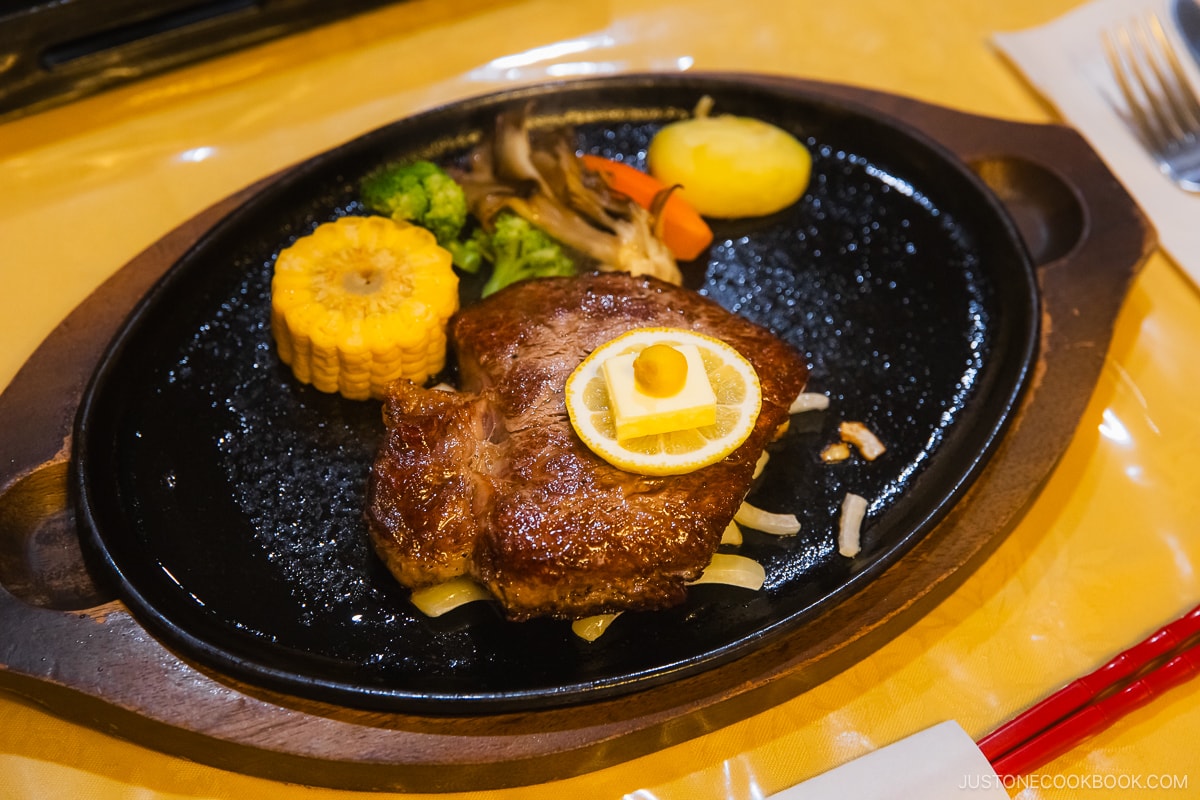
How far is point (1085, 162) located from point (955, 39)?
1540 mm

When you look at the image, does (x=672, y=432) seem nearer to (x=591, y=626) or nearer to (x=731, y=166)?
(x=591, y=626)

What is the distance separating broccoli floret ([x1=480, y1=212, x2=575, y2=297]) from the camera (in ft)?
11.9

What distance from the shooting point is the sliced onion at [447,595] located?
9.14ft

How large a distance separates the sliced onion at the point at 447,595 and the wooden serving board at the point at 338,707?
364mm

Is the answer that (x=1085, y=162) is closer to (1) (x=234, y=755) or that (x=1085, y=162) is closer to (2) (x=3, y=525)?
(1) (x=234, y=755)

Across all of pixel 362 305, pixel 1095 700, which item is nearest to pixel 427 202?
pixel 362 305

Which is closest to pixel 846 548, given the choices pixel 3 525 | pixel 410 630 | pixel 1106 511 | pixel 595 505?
pixel 595 505

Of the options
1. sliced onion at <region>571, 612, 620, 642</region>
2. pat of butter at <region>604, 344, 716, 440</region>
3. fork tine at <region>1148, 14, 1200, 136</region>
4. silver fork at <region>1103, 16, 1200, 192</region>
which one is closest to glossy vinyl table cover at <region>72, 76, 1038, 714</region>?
sliced onion at <region>571, 612, 620, 642</region>

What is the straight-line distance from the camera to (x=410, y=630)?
109 inches

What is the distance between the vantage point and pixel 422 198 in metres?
3.57

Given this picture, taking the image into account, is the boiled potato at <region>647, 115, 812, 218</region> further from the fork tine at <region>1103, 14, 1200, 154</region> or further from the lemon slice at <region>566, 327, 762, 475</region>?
the fork tine at <region>1103, 14, 1200, 154</region>

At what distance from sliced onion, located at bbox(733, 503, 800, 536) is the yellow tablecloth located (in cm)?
48

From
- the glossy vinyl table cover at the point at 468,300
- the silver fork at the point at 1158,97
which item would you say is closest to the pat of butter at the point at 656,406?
the glossy vinyl table cover at the point at 468,300

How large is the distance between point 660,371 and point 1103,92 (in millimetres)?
3491
